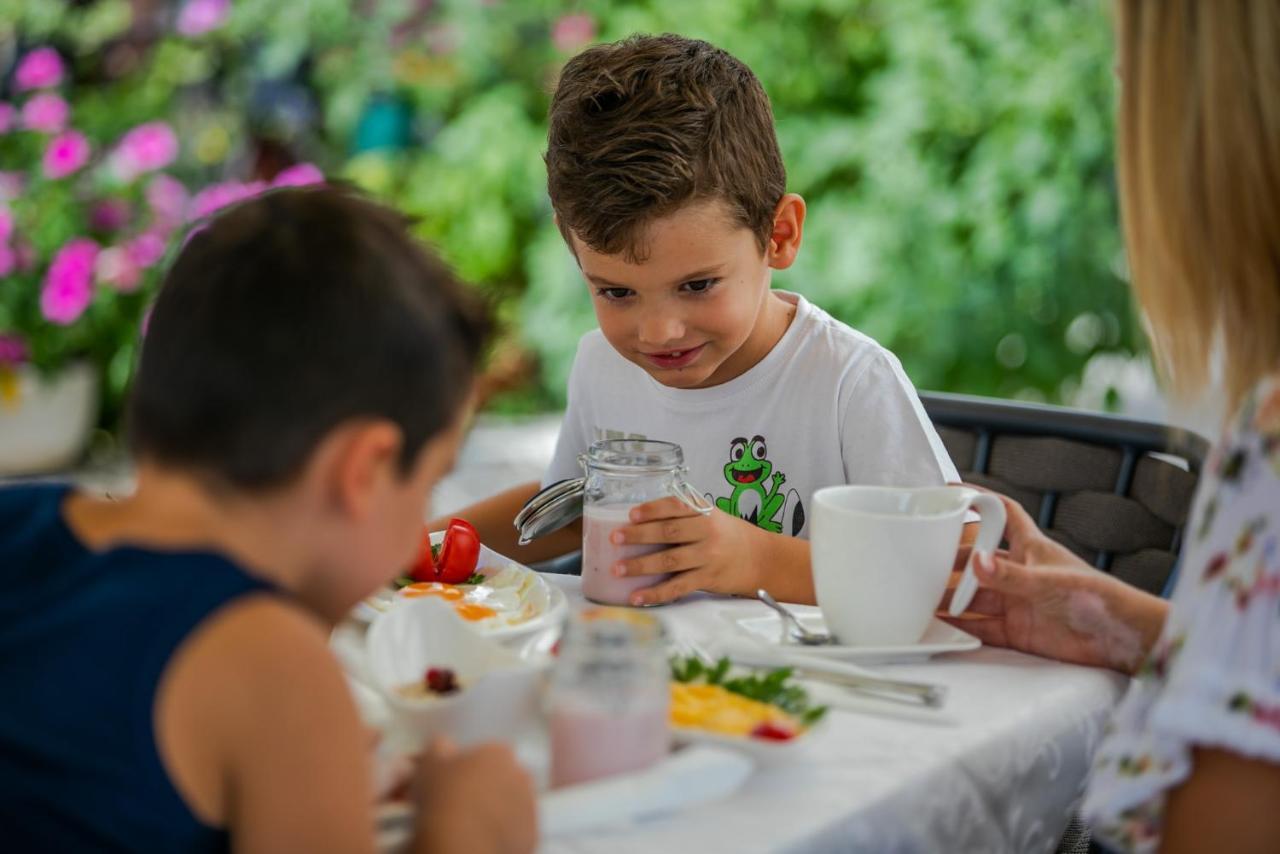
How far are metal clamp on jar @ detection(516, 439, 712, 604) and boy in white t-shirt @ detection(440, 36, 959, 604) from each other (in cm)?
10

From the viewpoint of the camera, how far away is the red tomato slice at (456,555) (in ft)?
4.45

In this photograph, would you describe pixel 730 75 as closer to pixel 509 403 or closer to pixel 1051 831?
pixel 1051 831

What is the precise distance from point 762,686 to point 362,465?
35 centimetres

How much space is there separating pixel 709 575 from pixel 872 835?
461 millimetres

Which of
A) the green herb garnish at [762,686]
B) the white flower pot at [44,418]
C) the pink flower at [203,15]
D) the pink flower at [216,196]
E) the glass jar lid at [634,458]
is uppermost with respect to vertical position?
the pink flower at [203,15]

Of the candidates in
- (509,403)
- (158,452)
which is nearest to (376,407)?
(158,452)

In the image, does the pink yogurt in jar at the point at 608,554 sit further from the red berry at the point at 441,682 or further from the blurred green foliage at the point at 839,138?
the blurred green foliage at the point at 839,138

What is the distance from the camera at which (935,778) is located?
3.03 feet

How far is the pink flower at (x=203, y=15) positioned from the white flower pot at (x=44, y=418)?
1417mm

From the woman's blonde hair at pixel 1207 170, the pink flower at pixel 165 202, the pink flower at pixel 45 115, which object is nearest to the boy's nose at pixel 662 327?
the woman's blonde hair at pixel 1207 170

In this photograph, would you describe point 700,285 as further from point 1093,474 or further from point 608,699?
point 608,699

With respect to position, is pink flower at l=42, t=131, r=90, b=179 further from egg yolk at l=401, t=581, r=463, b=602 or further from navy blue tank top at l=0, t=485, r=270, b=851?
navy blue tank top at l=0, t=485, r=270, b=851

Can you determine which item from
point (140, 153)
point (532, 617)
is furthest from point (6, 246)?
point (532, 617)

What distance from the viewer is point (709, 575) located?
4.28ft
